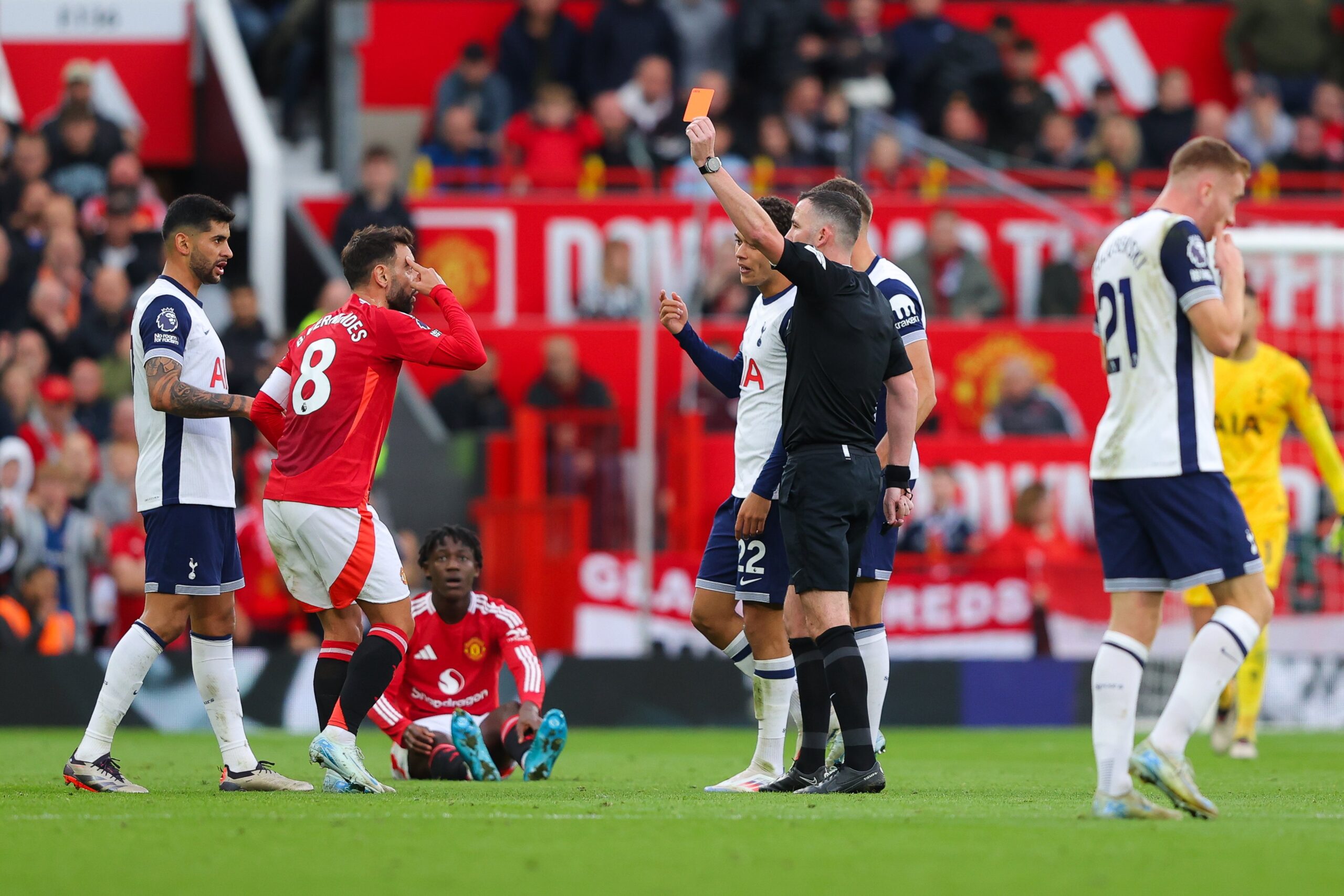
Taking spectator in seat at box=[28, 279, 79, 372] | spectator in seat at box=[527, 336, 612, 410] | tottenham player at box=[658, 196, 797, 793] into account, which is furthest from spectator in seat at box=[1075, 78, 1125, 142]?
tottenham player at box=[658, 196, 797, 793]

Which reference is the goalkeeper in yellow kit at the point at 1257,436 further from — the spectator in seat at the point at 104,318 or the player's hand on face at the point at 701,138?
the spectator in seat at the point at 104,318

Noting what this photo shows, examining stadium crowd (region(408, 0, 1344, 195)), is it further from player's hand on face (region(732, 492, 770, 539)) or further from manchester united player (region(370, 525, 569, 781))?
player's hand on face (region(732, 492, 770, 539))

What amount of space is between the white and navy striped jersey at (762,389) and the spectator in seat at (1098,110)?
12620 millimetres

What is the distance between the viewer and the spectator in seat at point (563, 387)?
51.4 ft

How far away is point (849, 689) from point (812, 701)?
36 centimetres

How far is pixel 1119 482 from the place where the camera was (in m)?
6.17

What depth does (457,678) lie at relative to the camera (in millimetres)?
8977

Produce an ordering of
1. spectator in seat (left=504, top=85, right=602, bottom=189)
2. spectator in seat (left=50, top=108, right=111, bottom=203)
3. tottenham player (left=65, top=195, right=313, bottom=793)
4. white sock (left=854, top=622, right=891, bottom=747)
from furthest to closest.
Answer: spectator in seat (left=504, top=85, right=602, bottom=189)
spectator in seat (left=50, top=108, right=111, bottom=203)
white sock (left=854, top=622, right=891, bottom=747)
tottenham player (left=65, top=195, right=313, bottom=793)

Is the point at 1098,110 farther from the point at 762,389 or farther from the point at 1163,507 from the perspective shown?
the point at 1163,507

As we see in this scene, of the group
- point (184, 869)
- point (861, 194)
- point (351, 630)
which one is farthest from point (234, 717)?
point (861, 194)

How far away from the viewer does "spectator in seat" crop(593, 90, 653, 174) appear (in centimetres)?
1853

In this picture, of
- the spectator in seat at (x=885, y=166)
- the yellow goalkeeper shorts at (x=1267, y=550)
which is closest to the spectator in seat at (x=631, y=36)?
the spectator in seat at (x=885, y=166)

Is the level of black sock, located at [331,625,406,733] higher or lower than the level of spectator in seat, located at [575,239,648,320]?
lower

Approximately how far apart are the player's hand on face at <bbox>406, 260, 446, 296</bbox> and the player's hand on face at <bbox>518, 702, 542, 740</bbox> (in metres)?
2.05
